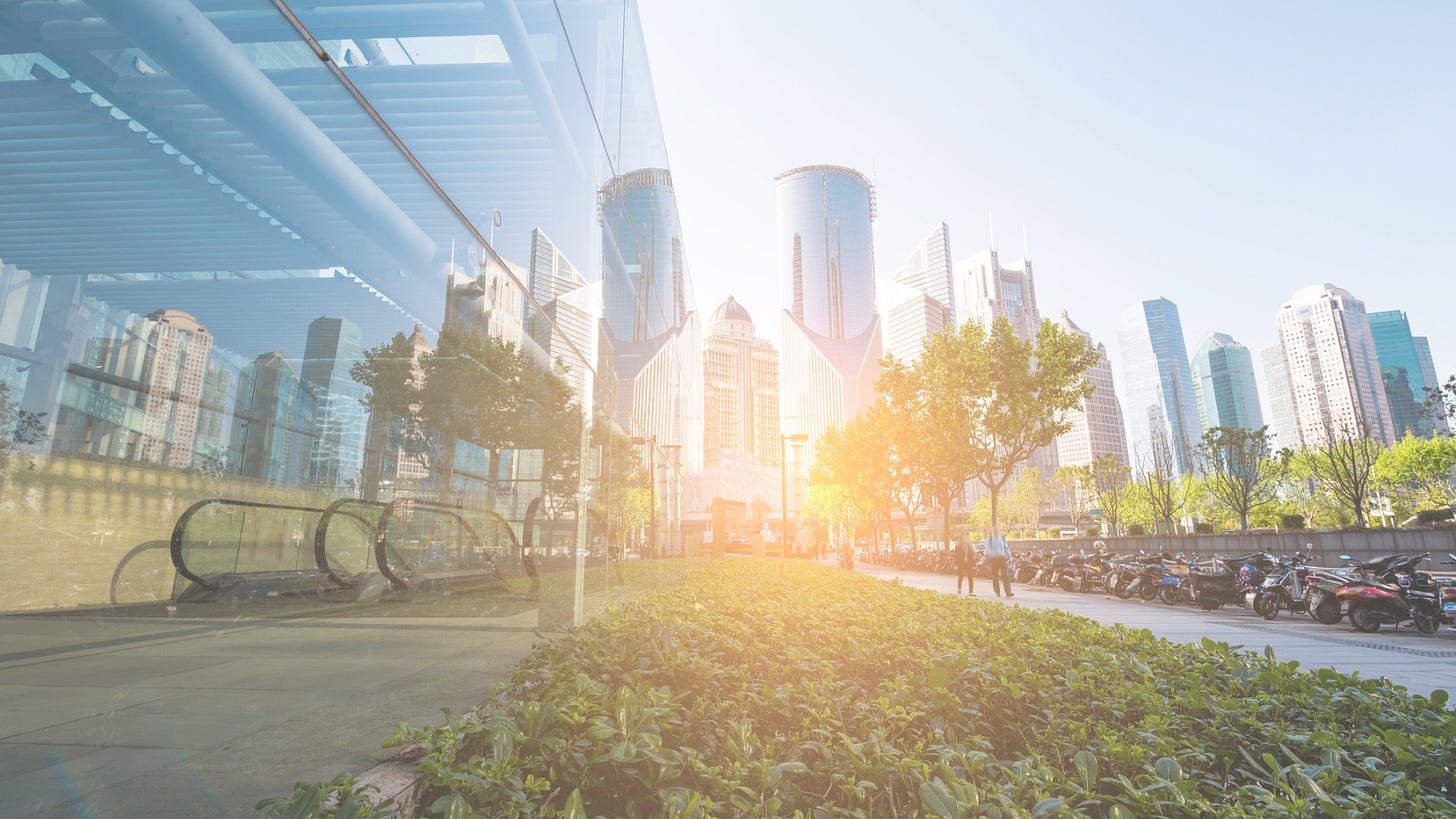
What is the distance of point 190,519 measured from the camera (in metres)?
4.45

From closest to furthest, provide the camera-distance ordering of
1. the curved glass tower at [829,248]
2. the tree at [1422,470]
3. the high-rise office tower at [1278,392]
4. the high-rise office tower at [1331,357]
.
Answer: the tree at [1422,470], the high-rise office tower at [1331,357], the high-rise office tower at [1278,392], the curved glass tower at [829,248]

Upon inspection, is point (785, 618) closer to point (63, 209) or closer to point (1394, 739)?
point (1394, 739)

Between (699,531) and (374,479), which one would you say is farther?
(699,531)

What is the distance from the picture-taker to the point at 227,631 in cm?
410

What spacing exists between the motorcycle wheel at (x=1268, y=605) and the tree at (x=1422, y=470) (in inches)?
1366

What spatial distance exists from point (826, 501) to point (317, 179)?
5514 centimetres

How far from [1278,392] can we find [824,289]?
109274 mm

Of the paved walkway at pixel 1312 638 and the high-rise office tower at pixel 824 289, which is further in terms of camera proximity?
the high-rise office tower at pixel 824 289

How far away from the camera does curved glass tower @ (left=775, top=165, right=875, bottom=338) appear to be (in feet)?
486

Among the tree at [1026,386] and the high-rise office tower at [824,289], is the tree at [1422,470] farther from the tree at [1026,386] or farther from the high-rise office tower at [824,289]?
the high-rise office tower at [824,289]

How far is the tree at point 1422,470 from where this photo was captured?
37.6 m

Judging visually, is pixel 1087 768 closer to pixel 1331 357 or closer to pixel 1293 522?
pixel 1293 522

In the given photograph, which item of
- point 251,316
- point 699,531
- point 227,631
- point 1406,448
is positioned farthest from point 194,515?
point 1406,448

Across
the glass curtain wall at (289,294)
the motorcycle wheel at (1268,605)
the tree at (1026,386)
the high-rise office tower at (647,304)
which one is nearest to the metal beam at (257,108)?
the glass curtain wall at (289,294)
